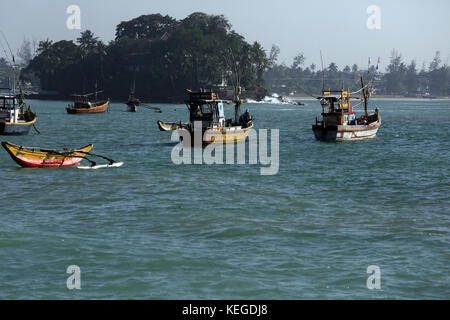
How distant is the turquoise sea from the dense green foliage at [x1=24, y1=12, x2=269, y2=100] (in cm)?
11844

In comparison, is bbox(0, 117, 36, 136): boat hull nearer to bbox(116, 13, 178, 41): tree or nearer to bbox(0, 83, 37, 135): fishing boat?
bbox(0, 83, 37, 135): fishing boat

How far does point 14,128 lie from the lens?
48.1 metres

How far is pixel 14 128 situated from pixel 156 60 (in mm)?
119050

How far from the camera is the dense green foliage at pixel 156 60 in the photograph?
157 metres

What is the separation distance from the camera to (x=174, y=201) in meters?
23.4

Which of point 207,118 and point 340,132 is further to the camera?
point 340,132

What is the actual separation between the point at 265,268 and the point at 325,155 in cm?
2577

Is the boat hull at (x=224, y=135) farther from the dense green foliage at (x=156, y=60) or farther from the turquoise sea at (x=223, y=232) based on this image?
the dense green foliage at (x=156, y=60)

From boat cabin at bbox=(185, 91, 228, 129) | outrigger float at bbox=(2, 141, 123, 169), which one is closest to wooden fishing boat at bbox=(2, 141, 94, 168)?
outrigger float at bbox=(2, 141, 123, 169)

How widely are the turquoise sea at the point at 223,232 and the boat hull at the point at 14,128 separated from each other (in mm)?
15264

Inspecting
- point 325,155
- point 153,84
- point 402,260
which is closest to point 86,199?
point 402,260

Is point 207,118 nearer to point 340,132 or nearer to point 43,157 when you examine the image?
point 340,132

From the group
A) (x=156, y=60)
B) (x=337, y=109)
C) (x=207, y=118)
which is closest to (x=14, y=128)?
(x=207, y=118)

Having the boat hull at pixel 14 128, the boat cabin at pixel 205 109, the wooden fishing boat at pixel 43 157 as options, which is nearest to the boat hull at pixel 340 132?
the boat cabin at pixel 205 109
